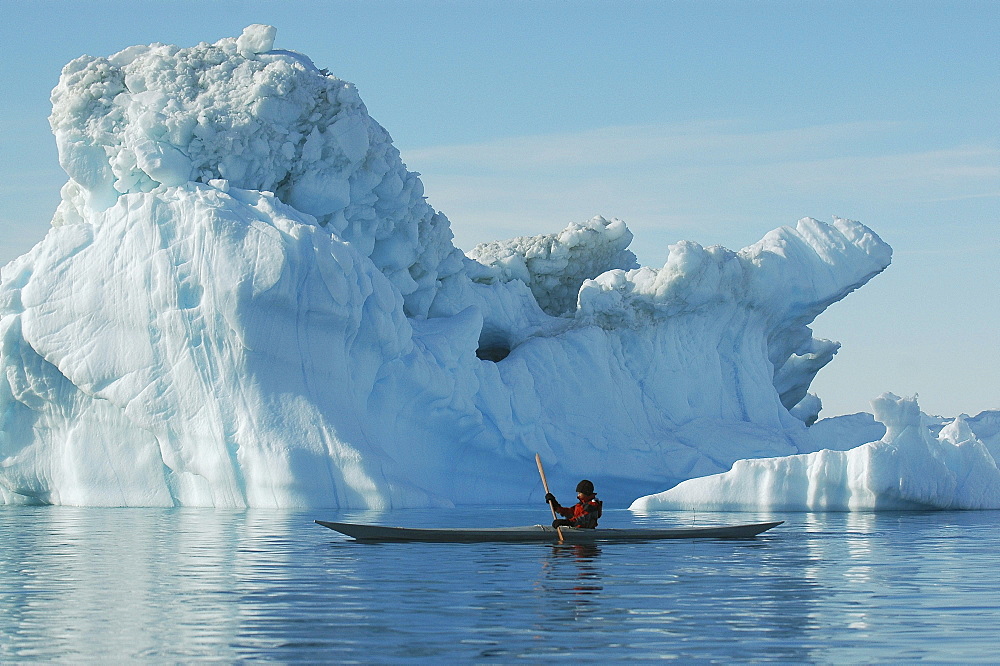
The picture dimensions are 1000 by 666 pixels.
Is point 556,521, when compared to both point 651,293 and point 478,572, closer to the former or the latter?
point 478,572

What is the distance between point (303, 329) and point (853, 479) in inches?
373

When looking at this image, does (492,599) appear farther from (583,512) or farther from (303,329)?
(303,329)

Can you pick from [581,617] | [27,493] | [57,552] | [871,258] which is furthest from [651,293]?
[581,617]

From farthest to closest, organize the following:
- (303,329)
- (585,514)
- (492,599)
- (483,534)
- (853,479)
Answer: (303,329), (853,479), (585,514), (483,534), (492,599)

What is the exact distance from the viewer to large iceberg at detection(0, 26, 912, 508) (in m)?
21.2

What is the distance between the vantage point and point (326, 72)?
25.7 m

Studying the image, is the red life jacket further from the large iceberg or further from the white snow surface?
the white snow surface

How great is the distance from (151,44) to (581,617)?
65.7 feet

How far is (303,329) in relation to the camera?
2181 cm

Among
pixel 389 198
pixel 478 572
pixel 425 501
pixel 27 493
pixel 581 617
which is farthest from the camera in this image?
pixel 389 198

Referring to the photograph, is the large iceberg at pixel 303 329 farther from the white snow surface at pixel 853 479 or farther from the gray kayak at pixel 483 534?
the gray kayak at pixel 483 534

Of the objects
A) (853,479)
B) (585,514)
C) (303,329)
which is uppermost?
(303,329)

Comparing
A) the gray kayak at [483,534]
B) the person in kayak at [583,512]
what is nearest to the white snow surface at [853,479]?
the gray kayak at [483,534]

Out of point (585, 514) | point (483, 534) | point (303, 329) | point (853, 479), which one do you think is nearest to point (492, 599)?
point (483, 534)
